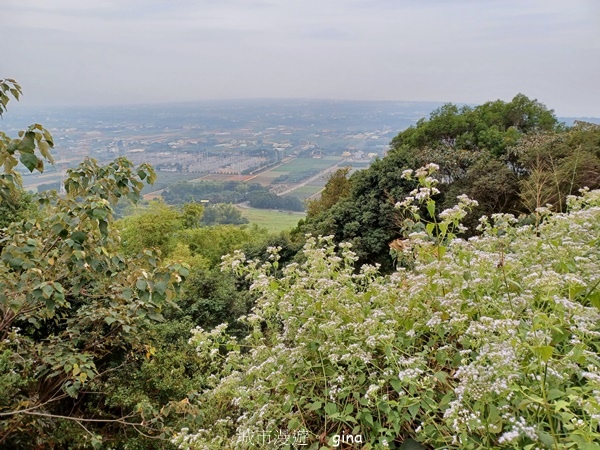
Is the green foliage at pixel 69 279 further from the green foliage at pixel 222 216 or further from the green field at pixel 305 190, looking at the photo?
the green field at pixel 305 190

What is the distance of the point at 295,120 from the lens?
31766 mm

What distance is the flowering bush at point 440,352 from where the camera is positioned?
0.90 m

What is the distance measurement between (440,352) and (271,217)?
18773 millimetres

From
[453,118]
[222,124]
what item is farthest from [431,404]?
[222,124]

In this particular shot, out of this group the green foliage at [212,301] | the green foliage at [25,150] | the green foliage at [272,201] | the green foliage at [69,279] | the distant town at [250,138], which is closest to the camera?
the green foliage at [25,150]

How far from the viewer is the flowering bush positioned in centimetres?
90

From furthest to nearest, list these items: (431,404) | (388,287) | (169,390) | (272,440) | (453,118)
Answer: (453,118) < (169,390) < (388,287) < (272,440) < (431,404)

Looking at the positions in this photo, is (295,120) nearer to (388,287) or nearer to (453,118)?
(453,118)

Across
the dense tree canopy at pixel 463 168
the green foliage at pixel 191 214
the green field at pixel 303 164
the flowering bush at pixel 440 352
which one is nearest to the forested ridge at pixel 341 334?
the flowering bush at pixel 440 352

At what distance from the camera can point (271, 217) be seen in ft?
65.1

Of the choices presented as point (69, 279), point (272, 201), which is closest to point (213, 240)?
point (272, 201)

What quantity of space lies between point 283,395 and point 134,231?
12.0 metres

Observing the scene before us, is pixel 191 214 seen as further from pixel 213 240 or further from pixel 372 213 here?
pixel 372 213

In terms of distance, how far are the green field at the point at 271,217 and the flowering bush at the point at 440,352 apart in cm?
1591
